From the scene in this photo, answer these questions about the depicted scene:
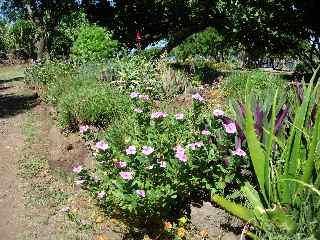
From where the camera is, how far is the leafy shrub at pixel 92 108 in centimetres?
752

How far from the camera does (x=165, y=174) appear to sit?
168 inches

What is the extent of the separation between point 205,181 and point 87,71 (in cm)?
744

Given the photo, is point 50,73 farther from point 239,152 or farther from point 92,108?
point 239,152

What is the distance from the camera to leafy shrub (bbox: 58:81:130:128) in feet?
24.7

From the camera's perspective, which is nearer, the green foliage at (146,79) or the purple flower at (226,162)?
the purple flower at (226,162)

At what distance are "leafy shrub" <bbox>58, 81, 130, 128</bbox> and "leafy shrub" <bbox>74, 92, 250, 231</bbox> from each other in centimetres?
286

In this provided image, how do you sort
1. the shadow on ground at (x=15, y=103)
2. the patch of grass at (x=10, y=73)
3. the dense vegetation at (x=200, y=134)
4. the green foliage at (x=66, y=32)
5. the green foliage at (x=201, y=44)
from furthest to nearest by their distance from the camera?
the green foliage at (x=66, y=32)
the patch of grass at (x=10, y=73)
the green foliage at (x=201, y=44)
the shadow on ground at (x=15, y=103)
the dense vegetation at (x=200, y=134)

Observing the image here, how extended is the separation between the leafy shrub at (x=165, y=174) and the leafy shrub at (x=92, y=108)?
286cm

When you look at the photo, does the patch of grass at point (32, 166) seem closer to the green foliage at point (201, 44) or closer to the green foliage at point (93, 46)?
the green foliage at point (93, 46)

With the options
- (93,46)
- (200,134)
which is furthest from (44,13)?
(200,134)

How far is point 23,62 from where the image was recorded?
26.8 meters

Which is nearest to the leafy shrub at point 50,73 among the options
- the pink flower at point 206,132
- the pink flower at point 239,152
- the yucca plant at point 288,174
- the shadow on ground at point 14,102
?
the shadow on ground at point 14,102

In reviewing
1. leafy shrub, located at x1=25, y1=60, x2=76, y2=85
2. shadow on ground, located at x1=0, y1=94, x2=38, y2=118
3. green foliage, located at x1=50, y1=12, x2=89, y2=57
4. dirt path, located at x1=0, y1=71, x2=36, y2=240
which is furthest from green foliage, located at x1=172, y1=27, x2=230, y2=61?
shadow on ground, located at x1=0, y1=94, x2=38, y2=118

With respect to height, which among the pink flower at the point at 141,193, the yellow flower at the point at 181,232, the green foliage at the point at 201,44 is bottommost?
the green foliage at the point at 201,44
